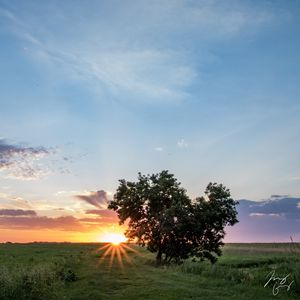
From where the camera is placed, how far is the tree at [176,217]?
196 feet

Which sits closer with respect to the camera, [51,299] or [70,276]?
[51,299]

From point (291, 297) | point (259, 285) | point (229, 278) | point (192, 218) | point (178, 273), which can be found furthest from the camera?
point (192, 218)

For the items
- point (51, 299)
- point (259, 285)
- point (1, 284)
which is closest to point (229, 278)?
point (259, 285)

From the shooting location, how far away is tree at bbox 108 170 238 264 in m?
59.7

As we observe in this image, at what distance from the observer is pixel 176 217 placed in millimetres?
59188

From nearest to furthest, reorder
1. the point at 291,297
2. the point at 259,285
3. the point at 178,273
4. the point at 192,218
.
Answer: the point at 291,297
the point at 259,285
the point at 178,273
the point at 192,218

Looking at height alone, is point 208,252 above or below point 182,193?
below

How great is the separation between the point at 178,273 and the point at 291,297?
15.4 metres

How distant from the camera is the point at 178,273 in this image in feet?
139

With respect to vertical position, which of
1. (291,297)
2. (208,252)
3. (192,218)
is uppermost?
(192,218)

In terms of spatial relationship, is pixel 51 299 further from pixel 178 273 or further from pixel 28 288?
pixel 178 273

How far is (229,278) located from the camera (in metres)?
36.0

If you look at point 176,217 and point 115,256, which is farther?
point 115,256

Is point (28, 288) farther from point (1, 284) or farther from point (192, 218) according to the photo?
point (192, 218)
